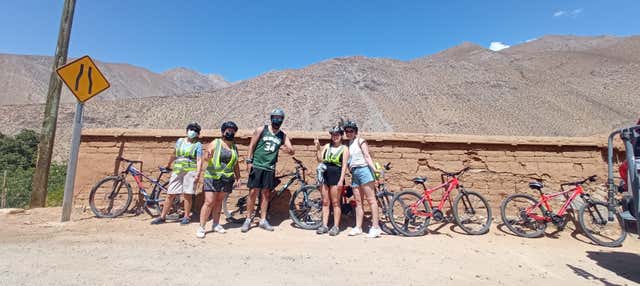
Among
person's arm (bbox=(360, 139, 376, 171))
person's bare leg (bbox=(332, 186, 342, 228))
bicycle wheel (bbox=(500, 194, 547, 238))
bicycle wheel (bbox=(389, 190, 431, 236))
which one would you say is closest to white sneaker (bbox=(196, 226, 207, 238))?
person's bare leg (bbox=(332, 186, 342, 228))

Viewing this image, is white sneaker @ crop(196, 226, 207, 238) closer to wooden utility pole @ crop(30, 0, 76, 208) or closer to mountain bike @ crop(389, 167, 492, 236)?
mountain bike @ crop(389, 167, 492, 236)

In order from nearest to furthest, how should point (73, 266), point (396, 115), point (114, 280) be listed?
point (114, 280)
point (73, 266)
point (396, 115)

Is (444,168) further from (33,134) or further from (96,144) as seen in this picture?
(33,134)

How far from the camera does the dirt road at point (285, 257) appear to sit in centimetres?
325

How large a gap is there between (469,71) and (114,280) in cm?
4374

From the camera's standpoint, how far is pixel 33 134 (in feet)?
60.0

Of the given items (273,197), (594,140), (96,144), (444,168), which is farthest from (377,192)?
(96,144)

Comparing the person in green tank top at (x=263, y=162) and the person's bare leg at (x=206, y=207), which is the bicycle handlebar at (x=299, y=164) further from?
the person's bare leg at (x=206, y=207)

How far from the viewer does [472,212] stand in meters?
5.20

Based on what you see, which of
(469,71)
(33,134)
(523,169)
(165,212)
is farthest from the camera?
(469,71)

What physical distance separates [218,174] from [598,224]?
6013 mm

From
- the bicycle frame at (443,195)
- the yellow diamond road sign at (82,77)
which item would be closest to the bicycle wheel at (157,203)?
the yellow diamond road sign at (82,77)

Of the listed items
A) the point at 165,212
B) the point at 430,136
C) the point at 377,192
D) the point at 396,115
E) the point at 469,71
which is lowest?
the point at 165,212

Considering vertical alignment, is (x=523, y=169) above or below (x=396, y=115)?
below
